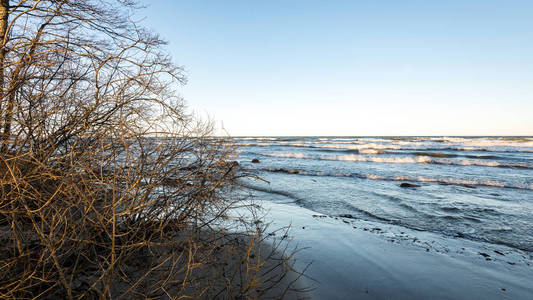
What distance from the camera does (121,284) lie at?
2332 millimetres

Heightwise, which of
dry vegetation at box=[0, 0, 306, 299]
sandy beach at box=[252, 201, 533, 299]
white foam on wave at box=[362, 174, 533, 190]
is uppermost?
dry vegetation at box=[0, 0, 306, 299]

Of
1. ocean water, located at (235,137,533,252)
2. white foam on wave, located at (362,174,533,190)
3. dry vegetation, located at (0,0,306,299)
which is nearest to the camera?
dry vegetation, located at (0,0,306,299)

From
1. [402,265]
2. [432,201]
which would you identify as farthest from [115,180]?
[432,201]

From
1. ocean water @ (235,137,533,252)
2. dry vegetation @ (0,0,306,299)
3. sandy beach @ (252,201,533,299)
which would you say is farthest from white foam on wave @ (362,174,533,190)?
dry vegetation @ (0,0,306,299)

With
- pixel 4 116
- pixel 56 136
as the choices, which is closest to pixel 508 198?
pixel 56 136

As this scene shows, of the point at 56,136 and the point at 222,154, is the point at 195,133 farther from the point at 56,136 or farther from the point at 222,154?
the point at 56,136

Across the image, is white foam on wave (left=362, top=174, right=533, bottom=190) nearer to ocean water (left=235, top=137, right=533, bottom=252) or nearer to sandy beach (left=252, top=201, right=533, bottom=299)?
ocean water (left=235, top=137, right=533, bottom=252)

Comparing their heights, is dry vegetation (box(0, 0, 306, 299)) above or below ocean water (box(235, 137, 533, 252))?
above

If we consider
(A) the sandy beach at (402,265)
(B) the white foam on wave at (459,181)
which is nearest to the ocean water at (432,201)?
(B) the white foam on wave at (459,181)

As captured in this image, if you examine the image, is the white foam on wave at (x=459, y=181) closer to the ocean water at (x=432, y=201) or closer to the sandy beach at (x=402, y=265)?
the ocean water at (x=432, y=201)

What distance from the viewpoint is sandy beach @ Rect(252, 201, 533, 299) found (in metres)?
2.87

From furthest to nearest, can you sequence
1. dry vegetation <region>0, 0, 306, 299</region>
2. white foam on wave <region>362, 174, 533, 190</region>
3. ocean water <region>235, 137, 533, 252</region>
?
white foam on wave <region>362, 174, 533, 190</region> < ocean water <region>235, 137, 533, 252</region> < dry vegetation <region>0, 0, 306, 299</region>

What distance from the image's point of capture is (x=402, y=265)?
346cm

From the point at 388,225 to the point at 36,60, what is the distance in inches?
252
